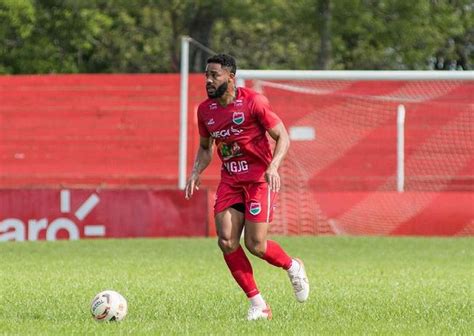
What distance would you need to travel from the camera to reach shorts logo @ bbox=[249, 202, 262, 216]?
10727 millimetres

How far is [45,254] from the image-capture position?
1838 cm

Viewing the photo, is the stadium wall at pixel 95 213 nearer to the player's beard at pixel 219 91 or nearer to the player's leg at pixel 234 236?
the player's leg at pixel 234 236

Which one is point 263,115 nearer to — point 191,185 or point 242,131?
point 242,131

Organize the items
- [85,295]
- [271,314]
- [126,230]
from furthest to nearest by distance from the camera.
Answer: [126,230] → [85,295] → [271,314]

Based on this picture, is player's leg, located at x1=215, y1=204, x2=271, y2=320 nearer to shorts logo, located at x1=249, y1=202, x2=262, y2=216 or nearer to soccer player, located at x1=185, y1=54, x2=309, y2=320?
soccer player, located at x1=185, y1=54, x2=309, y2=320

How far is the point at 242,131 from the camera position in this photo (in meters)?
10.7

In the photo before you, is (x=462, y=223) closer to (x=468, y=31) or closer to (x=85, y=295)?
(x=85, y=295)

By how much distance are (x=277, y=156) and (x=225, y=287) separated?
10.4 ft

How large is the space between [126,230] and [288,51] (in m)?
19.0

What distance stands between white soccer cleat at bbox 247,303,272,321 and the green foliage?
77.7 feet

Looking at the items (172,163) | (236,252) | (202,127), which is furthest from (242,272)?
(172,163)

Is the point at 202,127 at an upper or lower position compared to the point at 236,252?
upper

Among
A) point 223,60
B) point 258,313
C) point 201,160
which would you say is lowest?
point 258,313

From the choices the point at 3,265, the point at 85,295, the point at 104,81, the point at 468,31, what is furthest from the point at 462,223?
the point at 468,31
